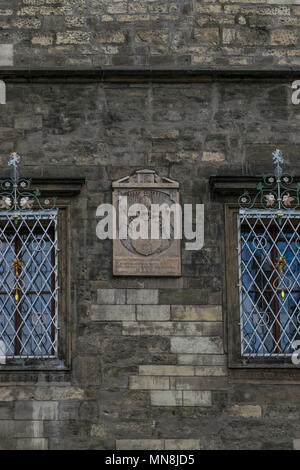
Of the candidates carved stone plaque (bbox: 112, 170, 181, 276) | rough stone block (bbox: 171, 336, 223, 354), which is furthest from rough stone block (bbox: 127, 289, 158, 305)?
rough stone block (bbox: 171, 336, 223, 354)

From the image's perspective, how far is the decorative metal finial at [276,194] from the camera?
1343 cm

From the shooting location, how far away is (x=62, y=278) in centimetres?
1322

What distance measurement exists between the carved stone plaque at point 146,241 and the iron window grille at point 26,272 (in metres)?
0.59

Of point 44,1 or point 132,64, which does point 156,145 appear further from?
point 44,1

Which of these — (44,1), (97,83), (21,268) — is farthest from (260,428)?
(44,1)

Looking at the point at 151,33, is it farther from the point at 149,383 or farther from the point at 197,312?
the point at 149,383

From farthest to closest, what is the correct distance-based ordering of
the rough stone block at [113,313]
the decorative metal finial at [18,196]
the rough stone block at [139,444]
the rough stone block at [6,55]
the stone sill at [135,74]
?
the rough stone block at [6,55] < the stone sill at [135,74] < the decorative metal finial at [18,196] < the rough stone block at [113,313] < the rough stone block at [139,444]

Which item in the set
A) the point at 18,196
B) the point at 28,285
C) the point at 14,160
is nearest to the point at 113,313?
the point at 28,285

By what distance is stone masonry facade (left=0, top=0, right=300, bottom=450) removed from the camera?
A: 42.2 feet

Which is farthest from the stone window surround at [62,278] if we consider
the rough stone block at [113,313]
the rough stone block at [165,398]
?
the rough stone block at [165,398]

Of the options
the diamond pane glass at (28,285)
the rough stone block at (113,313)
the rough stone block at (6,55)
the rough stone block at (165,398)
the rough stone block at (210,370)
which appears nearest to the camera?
the rough stone block at (165,398)

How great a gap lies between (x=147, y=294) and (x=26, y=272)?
44.7 inches

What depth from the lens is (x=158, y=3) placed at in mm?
13953

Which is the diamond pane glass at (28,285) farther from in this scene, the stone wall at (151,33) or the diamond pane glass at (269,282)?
the diamond pane glass at (269,282)
